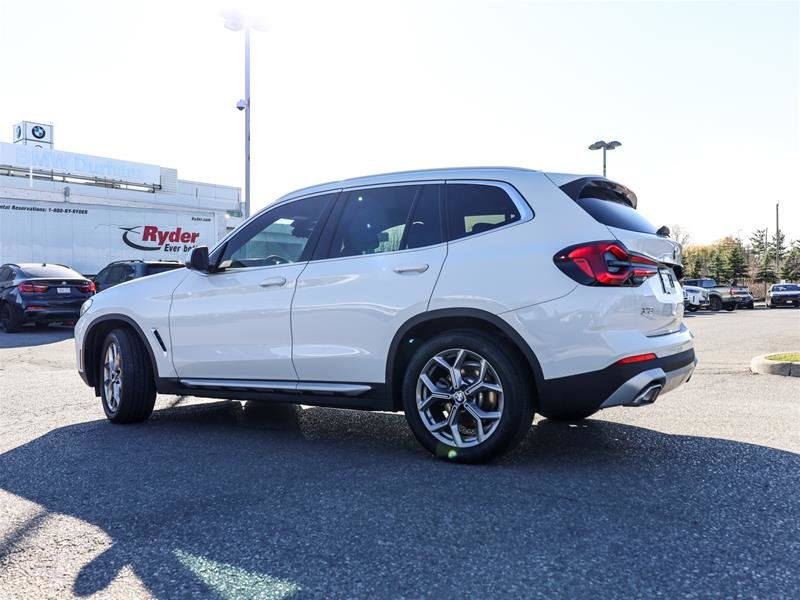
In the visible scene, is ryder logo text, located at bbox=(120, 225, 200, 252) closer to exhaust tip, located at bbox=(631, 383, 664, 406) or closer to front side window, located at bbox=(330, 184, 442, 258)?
front side window, located at bbox=(330, 184, 442, 258)

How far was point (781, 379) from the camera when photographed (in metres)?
7.45

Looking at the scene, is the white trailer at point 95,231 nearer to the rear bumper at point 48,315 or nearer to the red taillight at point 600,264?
the rear bumper at point 48,315

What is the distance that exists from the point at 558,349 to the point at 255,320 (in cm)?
216

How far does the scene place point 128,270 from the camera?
1569cm

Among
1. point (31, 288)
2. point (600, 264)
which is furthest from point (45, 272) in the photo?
point (600, 264)

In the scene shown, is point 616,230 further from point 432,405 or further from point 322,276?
point 322,276

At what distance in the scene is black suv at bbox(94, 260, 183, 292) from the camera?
14438 millimetres

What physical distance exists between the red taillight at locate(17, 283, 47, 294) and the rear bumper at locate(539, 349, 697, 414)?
44.4 ft

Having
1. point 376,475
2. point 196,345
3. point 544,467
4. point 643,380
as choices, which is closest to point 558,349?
point 643,380

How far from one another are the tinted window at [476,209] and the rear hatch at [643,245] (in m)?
0.36

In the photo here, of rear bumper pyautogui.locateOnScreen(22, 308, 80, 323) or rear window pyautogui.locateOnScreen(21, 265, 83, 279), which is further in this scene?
rear window pyautogui.locateOnScreen(21, 265, 83, 279)

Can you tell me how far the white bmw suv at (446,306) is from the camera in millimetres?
3605

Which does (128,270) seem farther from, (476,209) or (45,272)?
(476,209)

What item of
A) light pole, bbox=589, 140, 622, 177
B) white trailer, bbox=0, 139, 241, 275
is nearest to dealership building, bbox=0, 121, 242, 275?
white trailer, bbox=0, 139, 241, 275
